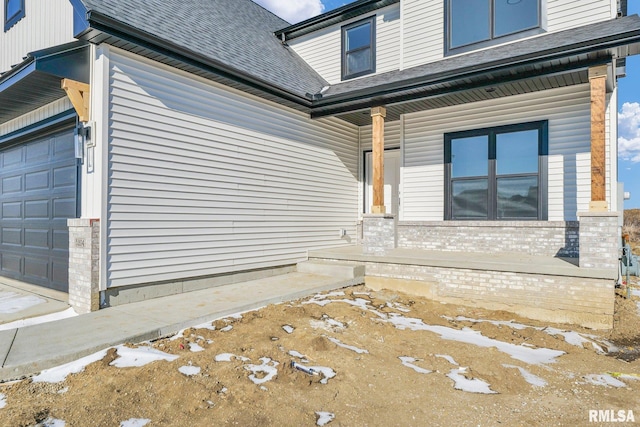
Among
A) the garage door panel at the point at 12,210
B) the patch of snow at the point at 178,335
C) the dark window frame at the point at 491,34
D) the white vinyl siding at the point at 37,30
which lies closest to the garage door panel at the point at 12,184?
the garage door panel at the point at 12,210

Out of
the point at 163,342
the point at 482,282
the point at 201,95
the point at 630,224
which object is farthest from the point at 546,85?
the point at 630,224

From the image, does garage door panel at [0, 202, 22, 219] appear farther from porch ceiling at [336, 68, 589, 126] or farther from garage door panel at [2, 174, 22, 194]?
porch ceiling at [336, 68, 589, 126]

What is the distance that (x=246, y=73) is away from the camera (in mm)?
6520

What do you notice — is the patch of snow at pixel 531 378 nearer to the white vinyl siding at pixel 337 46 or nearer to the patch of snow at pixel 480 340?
the patch of snow at pixel 480 340

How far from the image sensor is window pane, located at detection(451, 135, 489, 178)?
782 centimetres

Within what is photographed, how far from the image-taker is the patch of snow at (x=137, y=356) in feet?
11.1

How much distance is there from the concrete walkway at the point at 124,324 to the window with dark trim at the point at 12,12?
5734 mm

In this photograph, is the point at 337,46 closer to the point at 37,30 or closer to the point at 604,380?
the point at 37,30

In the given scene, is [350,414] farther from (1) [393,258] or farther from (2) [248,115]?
(2) [248,115]

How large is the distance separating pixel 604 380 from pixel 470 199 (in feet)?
16.3

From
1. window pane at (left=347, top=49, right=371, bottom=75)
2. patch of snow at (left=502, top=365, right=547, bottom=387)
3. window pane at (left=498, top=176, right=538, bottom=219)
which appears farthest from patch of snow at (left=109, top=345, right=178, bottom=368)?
window pane at (left=347, top=49, right=371, bottom=75)

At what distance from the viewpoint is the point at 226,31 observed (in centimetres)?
805

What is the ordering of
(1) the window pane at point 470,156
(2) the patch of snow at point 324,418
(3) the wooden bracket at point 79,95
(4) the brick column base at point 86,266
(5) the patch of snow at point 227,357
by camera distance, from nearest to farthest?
(2) the patch of snow at point 324,418
(5) the patch of snow at point 227,357
(4) the brick column base at point 86,266
(3) the wooden bracket at point 79,95
(1) the window pane at point 470,156

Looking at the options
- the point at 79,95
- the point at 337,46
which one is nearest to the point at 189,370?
the point at 79,95
